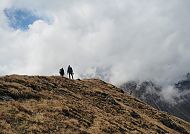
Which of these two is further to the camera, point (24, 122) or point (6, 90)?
point (6, 90)

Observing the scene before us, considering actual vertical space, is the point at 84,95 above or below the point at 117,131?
above

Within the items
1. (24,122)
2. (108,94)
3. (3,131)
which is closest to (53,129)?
(24,122)

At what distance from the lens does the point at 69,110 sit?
1941 inches

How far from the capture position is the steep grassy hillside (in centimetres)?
4272

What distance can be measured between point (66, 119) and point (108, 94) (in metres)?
18.5

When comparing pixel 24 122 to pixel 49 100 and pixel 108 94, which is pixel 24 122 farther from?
pixel 108 94

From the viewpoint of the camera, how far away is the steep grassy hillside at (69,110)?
4272cm

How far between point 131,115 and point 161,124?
16.8 ft

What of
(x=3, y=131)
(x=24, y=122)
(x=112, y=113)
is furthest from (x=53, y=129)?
(x=112, y=113)

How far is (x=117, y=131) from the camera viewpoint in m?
47.7

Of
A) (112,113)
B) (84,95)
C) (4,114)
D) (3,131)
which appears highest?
(84,95)

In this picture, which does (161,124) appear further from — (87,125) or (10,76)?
(10,76)

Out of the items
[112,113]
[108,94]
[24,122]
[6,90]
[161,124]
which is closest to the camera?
[24,122]

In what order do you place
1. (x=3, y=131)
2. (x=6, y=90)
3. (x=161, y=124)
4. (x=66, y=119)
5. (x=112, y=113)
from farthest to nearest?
(x=161, y=124)
(x=112, y=113)
(x=6, y=90)
(x=66, y=119)
(x=3, y=131)
